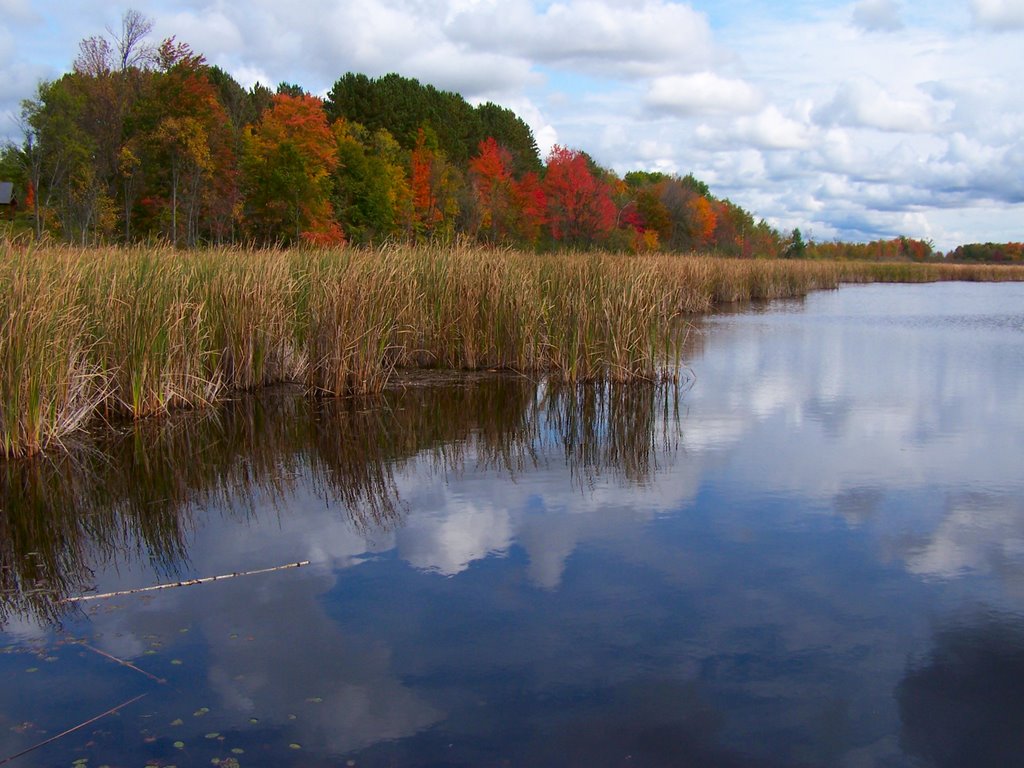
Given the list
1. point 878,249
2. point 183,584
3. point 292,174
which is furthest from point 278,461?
point 878,249

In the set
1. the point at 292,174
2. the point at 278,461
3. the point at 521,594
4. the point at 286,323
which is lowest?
the point at 521,594

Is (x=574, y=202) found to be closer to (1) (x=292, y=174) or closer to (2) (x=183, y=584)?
(1) (x=292, y=174)

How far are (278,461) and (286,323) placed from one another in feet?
9.28

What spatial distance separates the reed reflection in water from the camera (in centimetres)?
450

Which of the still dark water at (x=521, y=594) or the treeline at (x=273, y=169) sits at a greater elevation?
the treeline at (x=273, y=169)

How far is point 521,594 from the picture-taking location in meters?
3.95

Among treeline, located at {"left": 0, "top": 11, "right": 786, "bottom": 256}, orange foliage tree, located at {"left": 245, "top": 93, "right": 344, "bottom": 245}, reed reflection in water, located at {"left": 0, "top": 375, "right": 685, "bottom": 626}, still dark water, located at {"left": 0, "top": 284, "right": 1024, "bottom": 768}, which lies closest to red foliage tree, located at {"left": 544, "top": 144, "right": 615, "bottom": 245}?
treeline, located at {"left": 0, "top": 11, "right": 786, "bottom": 256}

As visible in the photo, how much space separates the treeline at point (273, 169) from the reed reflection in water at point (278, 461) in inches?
345

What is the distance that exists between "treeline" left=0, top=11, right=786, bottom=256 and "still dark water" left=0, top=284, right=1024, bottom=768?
10631mm

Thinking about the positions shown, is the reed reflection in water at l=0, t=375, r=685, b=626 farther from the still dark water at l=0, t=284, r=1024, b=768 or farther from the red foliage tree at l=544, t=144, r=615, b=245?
the red foliage tree at l=544, t=144, r=615, b=245

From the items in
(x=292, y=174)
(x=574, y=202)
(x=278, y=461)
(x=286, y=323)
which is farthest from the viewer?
(x=574, y=202)

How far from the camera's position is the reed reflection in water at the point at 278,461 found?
14.8 feet

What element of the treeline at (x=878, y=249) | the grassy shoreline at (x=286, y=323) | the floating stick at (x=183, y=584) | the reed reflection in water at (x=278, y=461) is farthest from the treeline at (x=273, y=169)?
the treeline at (x=878, y=249)

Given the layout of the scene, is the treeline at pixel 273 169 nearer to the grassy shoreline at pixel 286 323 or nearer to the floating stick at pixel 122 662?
the grassy shoreline at pixel 286 323
